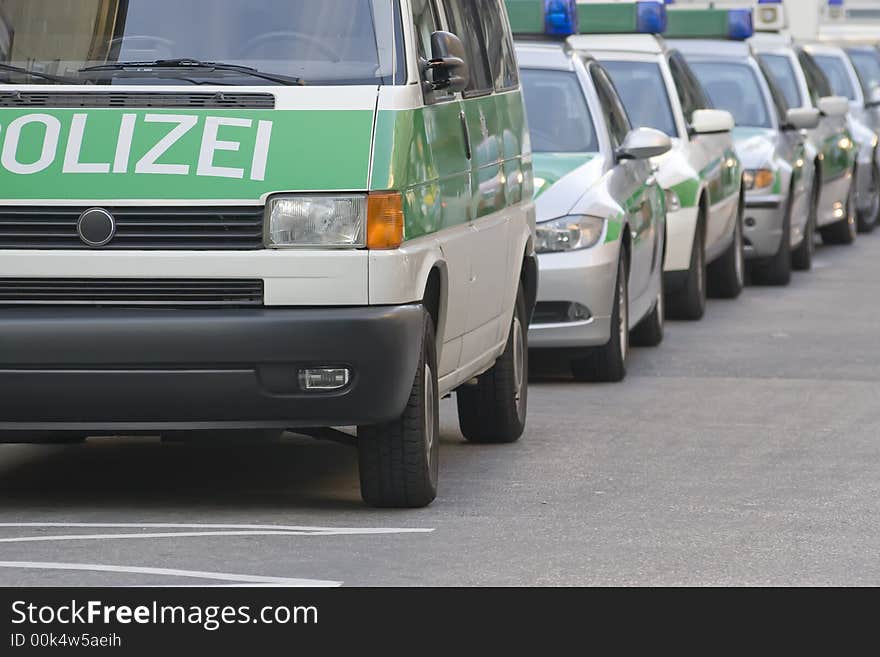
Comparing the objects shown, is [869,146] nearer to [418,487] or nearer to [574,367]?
[574,367]

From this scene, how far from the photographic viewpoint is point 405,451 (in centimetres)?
777

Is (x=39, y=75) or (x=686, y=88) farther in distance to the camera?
(x=686, y=88)

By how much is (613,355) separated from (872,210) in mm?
12462

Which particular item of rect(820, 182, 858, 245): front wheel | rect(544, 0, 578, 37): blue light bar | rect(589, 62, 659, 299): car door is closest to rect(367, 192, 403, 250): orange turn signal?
rect(589, 62, 659, 299): car door

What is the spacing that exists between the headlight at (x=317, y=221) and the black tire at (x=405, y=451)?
53 centimetres

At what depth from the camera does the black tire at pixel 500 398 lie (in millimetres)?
9625

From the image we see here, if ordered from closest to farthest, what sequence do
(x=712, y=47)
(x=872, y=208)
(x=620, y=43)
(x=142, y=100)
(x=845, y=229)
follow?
(x=142, y=100) < (x=620, y=43) < (x=712, y=47) < (x=845, y=229) < (x=872, y=208)

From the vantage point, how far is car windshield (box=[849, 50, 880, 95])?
26761 mm

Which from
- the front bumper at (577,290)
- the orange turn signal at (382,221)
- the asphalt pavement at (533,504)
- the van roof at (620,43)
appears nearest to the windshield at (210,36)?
the orange turn signal at (382,221)

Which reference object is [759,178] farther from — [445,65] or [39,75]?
[39,75]

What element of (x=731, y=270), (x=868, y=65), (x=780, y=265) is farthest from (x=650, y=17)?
(x=868, y=65)

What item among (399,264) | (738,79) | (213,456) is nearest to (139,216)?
(399,264)

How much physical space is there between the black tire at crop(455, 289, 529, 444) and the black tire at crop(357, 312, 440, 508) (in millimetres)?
1689

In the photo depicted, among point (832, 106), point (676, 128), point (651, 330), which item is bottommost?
point (832, 106)
